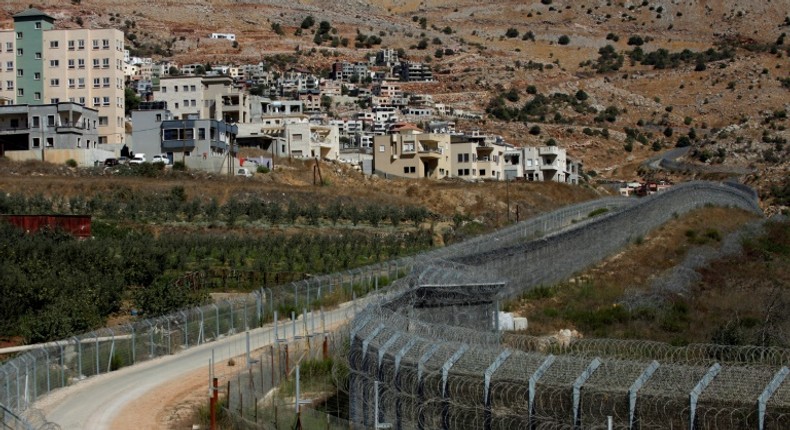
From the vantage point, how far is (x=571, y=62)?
176m

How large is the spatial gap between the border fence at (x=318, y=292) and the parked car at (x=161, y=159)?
103 ft

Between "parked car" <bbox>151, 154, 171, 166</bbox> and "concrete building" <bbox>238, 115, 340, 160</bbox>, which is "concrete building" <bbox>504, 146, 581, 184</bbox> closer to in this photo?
"concrete building" <bbox>238, 115, 340, 160</bbox>

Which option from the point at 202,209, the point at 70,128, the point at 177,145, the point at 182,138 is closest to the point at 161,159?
the point at 177,145

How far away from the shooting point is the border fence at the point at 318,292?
2447 centimetres

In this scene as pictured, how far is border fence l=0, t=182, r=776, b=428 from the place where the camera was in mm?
24469

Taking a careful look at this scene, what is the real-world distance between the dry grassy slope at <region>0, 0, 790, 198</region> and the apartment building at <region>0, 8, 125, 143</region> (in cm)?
4734

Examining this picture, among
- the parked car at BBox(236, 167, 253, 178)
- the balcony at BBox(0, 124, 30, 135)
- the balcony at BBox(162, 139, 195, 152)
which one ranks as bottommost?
the parked car at BBox(236, 167, 253, 178)

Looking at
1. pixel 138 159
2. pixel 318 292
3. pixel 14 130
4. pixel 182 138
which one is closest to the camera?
pixel 318 292

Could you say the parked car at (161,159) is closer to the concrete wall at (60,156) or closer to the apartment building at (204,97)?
the concrete wall at (60,156)

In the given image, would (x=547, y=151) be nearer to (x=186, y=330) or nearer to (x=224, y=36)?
(x=186, y=330)

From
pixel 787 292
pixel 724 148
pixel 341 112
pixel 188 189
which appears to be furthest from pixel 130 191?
pixel 341 112

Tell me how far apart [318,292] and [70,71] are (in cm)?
5924

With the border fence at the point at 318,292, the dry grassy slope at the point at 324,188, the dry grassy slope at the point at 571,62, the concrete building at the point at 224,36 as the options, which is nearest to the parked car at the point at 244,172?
the dry grassy slope at the point at 324,188

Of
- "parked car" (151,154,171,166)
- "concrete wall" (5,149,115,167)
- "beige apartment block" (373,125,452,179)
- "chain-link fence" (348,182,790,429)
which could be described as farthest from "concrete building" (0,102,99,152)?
"chain-link fence" (348,182,790,429)
